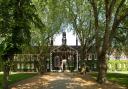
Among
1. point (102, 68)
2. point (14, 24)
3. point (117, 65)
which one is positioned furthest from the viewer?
point (117, 65)

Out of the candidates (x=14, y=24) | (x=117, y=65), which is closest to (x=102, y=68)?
(x=14, y=24)

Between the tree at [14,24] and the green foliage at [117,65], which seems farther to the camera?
the green foliage at [117,65]

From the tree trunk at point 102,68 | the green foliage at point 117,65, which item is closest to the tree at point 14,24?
the tree trunk at point 102,68

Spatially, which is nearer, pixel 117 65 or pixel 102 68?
pixel 102 68

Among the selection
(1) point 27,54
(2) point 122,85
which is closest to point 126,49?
(1) point 27,54

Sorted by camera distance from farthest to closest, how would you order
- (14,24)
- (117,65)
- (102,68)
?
(117,65), (102,68), (14,24)

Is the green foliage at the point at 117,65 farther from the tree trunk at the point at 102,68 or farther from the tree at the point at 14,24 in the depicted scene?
the tree at the point at 14,24

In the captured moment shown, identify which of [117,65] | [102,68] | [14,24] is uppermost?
[14,24]

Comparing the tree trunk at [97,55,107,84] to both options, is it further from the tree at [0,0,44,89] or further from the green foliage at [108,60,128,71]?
the green foliage at [108,60,128,71]

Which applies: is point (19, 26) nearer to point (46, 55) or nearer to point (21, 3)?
point (21, 3)

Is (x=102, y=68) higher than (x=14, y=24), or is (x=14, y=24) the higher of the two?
(x=14, y=24)

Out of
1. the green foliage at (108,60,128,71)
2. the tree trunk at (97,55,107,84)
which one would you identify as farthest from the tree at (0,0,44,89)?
the green foliage at (108,60,128,71)

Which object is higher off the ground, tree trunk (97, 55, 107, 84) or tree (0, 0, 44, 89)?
tree (0, 0, 44, 89)

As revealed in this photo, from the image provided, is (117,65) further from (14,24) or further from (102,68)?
(14,24)
